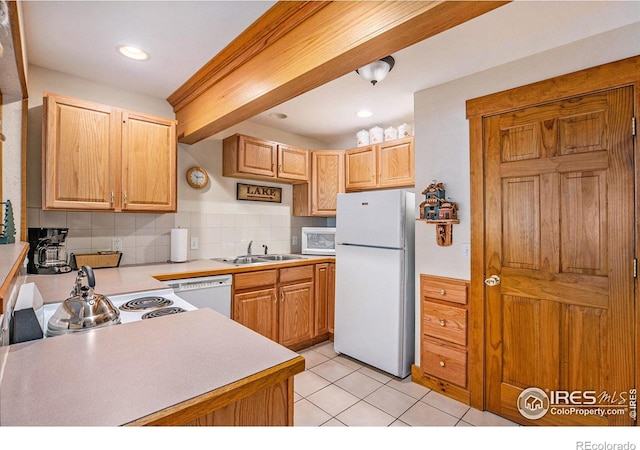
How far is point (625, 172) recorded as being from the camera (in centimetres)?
163

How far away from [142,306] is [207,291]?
94 centimetres

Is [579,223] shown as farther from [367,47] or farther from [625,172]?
[367,47]

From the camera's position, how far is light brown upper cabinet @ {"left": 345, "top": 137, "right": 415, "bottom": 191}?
118 inches

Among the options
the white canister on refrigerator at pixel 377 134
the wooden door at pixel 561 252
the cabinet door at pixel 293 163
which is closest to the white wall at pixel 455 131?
the wooden door at pixel 561 252

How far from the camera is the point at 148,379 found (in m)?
0.75

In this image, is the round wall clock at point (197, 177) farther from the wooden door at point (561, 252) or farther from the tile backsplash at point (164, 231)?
the wooden door at point (561, 252)

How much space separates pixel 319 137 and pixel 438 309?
2.57 m

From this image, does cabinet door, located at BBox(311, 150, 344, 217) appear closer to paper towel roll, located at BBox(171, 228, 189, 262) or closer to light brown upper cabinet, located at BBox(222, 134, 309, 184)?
light brown upper cabinet, located at BBox(222, 134, 309, 184)

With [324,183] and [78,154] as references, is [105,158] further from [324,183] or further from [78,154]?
[324,183]

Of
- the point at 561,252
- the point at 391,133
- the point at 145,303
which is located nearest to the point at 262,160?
the point at 391,133

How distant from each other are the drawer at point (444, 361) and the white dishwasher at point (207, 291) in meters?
1.60

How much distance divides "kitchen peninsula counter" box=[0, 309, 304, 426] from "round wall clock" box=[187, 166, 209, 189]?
2.09 metres

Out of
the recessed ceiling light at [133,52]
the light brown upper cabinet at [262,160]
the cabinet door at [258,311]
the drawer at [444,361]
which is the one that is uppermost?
the recessed ceiling light at [133,52]

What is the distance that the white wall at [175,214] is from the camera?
2.21m
